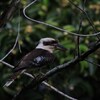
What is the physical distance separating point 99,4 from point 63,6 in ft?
1.31

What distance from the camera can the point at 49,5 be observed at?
5723 mm

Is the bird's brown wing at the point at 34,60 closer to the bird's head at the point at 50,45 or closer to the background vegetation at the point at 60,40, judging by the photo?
the bird's head at the point at 50,45

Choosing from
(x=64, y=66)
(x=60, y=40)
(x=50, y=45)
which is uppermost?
→ (x=64, y=66)

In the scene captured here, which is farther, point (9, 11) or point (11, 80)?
point (11, 80)

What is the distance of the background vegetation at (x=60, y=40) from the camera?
201 inches

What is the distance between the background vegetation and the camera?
5.10 meters

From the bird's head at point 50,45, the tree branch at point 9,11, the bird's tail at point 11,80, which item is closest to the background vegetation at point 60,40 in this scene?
the bird's head at point 50,45

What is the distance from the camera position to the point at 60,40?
521 cm

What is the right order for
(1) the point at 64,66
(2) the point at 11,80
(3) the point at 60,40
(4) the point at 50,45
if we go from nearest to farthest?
(1) the point at 64,66 → (2) the point at 11,80 → (4) the point at 50,45 → (3) the point at 60,40

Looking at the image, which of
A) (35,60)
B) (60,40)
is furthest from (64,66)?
(60,40)

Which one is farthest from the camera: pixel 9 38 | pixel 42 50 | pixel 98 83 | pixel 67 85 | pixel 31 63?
pixel 98 83

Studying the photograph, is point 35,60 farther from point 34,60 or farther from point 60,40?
point 60,40

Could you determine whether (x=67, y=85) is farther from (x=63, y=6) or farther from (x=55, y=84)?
(x=63, y=6)

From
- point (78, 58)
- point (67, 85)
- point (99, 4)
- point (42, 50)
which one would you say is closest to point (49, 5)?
point (99, 4)
